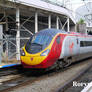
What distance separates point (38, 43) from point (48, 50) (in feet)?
2.30

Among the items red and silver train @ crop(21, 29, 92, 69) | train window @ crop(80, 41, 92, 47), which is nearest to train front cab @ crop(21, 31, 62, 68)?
red and silver train @ crop(21, 29, 92, 69)

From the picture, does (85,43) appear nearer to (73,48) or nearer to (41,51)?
(73,48)

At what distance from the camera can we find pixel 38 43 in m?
8.20

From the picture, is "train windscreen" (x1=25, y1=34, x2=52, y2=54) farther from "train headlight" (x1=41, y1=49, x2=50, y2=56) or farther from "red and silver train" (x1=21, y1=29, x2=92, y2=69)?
"train headlight" (x1=41, y1=49, x2=50, y2=56)


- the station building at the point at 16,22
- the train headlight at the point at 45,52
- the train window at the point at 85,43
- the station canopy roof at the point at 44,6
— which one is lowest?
the train headlight at the point at 45,52

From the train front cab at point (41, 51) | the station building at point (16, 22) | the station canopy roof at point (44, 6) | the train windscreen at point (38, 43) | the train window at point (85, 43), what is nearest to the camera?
the train front cab at point (41, 51)

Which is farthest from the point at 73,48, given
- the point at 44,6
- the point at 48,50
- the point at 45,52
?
the point at 44,6

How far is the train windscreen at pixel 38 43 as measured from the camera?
7937mm

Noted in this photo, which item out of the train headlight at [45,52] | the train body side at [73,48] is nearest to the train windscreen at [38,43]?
the train headlight at [45,52]

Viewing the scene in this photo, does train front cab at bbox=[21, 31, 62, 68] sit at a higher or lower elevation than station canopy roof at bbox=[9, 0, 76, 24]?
lower

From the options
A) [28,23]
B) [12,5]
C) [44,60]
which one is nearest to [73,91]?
[44,60]

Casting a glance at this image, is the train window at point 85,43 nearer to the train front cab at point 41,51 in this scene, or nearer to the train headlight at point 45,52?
the train front cab at point 41,51

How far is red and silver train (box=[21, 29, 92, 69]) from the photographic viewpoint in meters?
7.67

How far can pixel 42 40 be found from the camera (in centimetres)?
833
